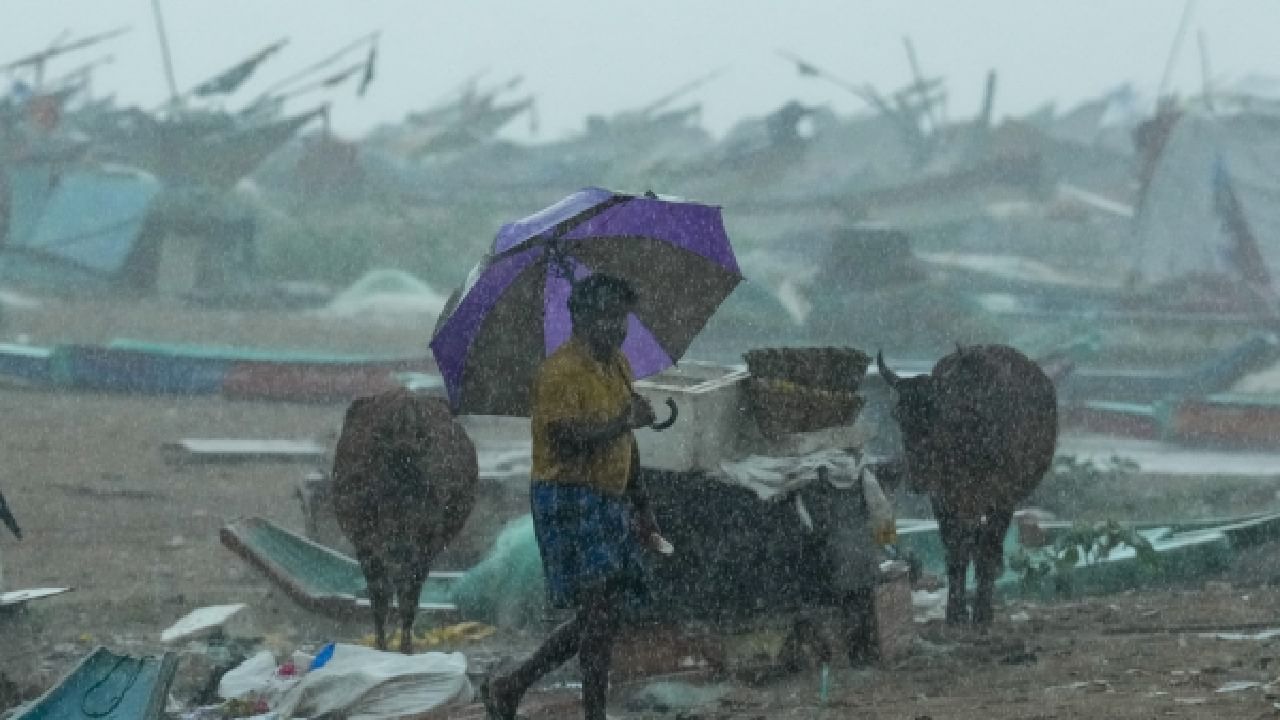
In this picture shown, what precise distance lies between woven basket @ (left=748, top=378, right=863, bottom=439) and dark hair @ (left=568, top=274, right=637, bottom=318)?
175 centimetres

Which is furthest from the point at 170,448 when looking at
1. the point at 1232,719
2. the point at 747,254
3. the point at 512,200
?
the point at 512,200

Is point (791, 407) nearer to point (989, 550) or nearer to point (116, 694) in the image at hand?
point (989, 550)

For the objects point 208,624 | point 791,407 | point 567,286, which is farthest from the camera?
point 208,624

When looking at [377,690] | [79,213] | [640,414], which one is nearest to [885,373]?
[640,414]

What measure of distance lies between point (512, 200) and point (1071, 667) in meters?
Result: 32.8

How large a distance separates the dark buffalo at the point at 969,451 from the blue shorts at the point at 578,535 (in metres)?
2.86

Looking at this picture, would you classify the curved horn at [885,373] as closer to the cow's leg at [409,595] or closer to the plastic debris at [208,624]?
the cow's leg at [409,595]

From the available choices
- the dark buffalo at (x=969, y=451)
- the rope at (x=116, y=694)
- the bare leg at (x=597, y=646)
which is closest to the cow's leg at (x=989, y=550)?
the dark buffalo at (x=969, y=451)

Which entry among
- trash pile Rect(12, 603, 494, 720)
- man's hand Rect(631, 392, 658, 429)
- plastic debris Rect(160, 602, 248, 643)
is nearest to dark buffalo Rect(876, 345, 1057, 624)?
trash pile Rect(12, 603, 494, 720)

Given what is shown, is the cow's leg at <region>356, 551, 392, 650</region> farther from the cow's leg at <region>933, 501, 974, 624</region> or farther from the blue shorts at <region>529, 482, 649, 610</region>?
the cow's leg at <region>933, 501, 974, 624</region>

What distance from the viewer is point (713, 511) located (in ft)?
20.4

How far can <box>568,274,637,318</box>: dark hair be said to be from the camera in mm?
4777

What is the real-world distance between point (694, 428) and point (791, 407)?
48 cm

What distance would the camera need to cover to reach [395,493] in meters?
7.11
